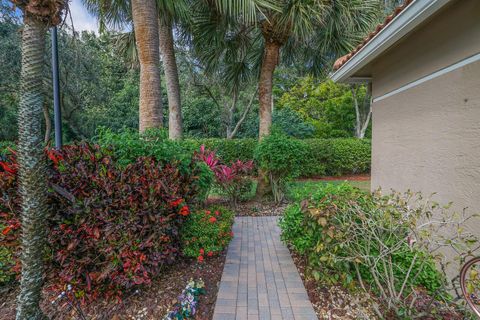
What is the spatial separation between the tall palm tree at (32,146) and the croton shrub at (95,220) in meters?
0.35

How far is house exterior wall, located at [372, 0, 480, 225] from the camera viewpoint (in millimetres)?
2467

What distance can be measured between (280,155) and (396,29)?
3486mm

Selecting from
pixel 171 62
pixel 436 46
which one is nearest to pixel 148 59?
pixel 171 62

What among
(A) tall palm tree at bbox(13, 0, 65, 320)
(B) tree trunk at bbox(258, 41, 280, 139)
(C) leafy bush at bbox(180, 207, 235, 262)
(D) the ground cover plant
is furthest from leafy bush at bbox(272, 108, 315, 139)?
(A) tall palm tree at bbox(13, 0, 65, 320)

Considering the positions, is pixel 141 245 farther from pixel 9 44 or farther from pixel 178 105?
pixel 9 44

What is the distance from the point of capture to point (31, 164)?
1.93 metres

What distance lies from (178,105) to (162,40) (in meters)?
1.78

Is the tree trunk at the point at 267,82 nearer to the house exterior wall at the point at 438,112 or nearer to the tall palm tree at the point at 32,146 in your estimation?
the house exterior wall at the point at 438,112

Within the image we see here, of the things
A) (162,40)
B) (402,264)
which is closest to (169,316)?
(402,264)

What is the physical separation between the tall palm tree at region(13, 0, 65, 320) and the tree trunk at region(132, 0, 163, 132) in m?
2.49

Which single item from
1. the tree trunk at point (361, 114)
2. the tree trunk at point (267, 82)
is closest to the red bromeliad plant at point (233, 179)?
the tree trunk at point (267, 82)

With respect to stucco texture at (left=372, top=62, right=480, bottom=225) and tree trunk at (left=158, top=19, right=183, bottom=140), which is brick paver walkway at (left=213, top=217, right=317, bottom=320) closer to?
stucco texture at (left=372, top=62, right=480, bottom=225)

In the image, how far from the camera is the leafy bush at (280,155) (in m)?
5.93

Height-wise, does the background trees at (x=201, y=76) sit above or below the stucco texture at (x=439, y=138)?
above
